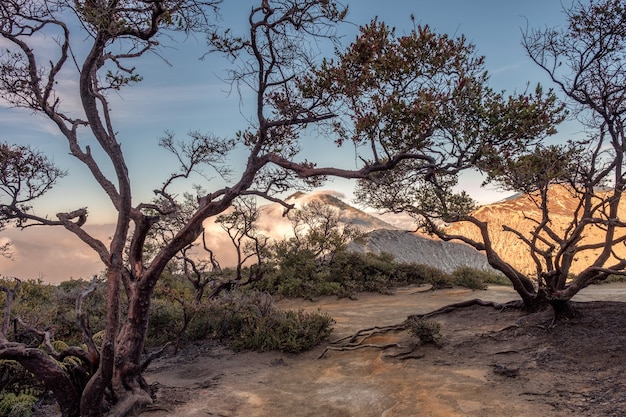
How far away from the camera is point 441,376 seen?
8.20 metres

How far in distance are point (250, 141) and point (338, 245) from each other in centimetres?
1336

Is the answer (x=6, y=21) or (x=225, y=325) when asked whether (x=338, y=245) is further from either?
(x=6, y=21)

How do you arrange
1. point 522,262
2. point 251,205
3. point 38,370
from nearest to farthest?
point 38,370, point 251,205, point 522,262

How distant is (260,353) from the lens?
11008mm

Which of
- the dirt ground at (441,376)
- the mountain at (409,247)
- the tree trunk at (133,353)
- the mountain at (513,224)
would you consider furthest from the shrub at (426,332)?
the mountain at (513,224)

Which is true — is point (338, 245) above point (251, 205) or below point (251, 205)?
below

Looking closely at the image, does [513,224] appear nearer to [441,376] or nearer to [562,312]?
[562,312]

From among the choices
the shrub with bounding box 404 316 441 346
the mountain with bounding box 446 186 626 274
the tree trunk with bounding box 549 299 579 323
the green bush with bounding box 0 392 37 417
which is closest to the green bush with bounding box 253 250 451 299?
the shrub with bounding box 404 316 441 346

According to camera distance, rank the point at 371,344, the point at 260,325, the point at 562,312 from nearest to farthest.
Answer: the point at 562,312 → the point at 371,344 → the point at 260,325

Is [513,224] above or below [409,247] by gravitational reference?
above

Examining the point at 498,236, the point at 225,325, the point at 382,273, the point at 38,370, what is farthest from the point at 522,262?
the point at 38,370

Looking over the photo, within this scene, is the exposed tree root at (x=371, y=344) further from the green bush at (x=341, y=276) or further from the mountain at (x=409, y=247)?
the mountain at (x=409, y=247)

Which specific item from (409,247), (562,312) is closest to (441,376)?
(562,312)

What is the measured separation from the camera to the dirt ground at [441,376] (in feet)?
22.1
